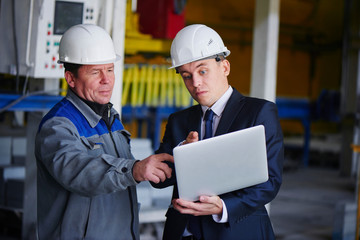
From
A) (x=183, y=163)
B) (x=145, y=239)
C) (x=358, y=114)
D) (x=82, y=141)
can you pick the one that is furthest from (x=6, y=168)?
(x=358, y=114)

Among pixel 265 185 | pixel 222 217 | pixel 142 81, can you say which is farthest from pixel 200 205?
pixel 142 81

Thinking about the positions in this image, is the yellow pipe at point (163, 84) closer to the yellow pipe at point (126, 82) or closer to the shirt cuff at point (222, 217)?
the yellow pipe at point (126, 82)

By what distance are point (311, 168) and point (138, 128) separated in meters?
3.66

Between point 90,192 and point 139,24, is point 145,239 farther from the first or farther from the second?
point 90,192

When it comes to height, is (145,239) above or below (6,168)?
below

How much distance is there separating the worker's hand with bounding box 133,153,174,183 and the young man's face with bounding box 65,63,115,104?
1.19 feet

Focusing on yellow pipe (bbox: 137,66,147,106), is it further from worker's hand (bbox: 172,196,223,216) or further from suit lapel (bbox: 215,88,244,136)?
worker's hand (bbox: 172,196,223,216)

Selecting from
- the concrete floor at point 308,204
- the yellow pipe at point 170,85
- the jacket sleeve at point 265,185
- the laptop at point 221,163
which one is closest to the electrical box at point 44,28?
the jacket sleeve at point 265,185

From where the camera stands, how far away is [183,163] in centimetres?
173

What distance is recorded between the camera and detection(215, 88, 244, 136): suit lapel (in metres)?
2.06

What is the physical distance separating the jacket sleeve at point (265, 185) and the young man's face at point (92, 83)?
1.98ft

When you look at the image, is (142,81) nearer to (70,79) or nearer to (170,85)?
(170,85)

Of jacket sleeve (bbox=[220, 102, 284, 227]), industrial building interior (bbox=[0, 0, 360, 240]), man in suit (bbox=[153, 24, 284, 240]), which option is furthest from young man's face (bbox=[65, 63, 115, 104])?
industrial building interior (bbox=[0, 0, 360, 240])

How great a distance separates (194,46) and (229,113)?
0.31 metres
